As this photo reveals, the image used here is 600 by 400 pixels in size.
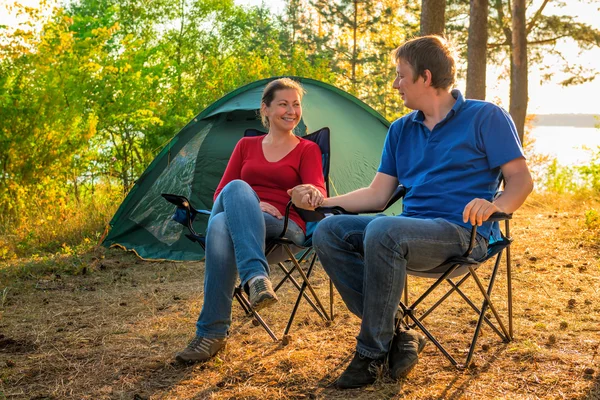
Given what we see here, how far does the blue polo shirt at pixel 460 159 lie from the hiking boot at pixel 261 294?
1.88ft

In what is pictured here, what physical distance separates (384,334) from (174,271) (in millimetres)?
2655

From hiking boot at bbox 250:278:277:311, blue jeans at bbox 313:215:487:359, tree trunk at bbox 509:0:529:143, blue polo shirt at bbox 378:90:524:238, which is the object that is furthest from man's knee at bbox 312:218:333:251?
tree trunk at bbox 509:0:529:143

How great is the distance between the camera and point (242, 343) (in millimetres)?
2832

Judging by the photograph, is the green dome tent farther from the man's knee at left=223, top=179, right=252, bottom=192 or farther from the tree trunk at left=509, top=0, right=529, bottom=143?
the tree trunk at left=509, top=0, right=529, bottom=143

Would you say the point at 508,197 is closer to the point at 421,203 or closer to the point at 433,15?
the point at 421,203

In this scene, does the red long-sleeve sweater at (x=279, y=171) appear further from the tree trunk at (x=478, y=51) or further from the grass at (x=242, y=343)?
the tree trunk at (x=478, y=51)

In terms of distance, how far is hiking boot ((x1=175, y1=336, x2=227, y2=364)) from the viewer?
2.51 meters

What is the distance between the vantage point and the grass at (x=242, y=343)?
228cm

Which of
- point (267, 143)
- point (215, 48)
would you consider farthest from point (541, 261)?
point (215, 48)

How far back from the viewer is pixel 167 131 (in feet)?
32.1

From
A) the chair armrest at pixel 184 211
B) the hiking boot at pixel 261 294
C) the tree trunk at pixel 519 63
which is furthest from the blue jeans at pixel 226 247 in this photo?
the tree trunk at pixel 519 63

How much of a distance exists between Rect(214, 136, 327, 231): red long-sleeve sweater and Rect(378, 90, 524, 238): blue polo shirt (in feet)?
2.10

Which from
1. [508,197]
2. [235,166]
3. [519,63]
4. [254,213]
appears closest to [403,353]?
[508,197]

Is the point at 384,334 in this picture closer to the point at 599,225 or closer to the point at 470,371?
the point at 470,371
